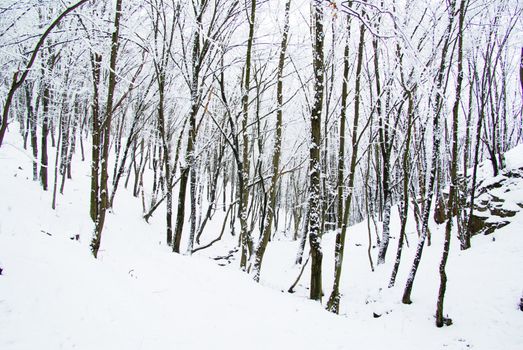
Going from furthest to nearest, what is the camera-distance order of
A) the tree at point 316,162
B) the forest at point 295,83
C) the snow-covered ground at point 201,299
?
the tree at point 316,162
the forest at point 295,83
the snow-covered ground at point 201,299

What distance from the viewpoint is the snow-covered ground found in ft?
11.6

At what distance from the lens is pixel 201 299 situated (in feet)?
17.2

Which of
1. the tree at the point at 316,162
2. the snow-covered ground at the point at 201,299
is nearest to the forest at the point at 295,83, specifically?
the tree at the point at 316,162

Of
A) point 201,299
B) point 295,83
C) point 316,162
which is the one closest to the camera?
point 201,299

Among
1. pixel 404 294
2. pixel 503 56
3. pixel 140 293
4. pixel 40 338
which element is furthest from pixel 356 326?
pixel 503 56

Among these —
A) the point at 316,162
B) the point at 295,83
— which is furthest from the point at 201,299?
the point at 295,83

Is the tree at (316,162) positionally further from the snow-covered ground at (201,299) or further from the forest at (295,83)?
the snow-covered ground at (201,299)

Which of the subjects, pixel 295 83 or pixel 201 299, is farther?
pixel 295 83

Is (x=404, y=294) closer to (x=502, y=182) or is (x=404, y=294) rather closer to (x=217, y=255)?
(x=502, y=182)

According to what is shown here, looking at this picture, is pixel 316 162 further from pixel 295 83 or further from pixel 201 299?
pixel 295 83

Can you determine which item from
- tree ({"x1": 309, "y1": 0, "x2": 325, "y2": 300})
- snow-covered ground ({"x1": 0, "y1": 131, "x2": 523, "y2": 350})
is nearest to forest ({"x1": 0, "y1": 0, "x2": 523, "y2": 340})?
tree ({"x1": 309, "y1": 0, "x2": 325, "y2": 300})

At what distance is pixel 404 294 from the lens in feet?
27.2

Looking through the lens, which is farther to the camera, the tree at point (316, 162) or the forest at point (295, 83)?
the tree at point (316, 162)

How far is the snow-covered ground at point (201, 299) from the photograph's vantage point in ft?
11.6
